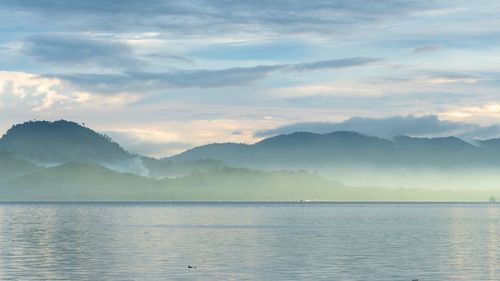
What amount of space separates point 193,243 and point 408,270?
51.2 m

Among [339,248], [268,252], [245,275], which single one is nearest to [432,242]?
[339,248]

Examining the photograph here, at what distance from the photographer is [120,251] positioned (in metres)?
127

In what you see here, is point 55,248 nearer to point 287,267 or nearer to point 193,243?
point 193,243

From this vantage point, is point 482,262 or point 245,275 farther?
point 482,262

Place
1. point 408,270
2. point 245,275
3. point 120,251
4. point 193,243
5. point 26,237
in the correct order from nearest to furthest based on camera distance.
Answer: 1. point 245,275
2. point 408,270
3. point 120,251
4. point 193,243
5. point 26,237

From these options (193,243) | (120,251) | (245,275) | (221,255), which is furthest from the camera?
(193,243)

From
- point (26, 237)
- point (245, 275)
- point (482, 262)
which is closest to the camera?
point (245, 275)

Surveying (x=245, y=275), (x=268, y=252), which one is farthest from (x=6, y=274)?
(x=268, y=252)

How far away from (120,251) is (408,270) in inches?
1722

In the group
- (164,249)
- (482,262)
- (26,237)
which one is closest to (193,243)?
(164,249)

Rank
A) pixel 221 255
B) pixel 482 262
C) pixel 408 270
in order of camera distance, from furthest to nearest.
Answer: pixel 221 255, pixel 482 262, pixel 408 270

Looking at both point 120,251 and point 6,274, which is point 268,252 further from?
point 6,274

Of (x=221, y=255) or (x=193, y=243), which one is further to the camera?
(x=193, y=243)

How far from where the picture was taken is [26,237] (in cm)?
→ 16288
